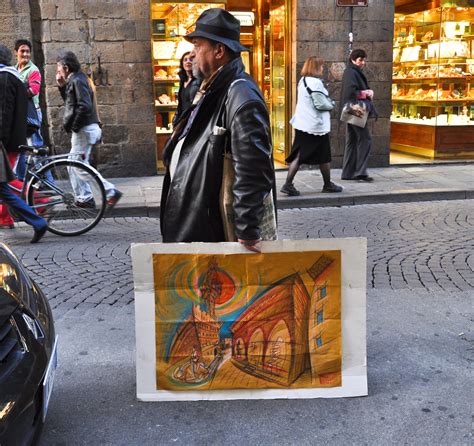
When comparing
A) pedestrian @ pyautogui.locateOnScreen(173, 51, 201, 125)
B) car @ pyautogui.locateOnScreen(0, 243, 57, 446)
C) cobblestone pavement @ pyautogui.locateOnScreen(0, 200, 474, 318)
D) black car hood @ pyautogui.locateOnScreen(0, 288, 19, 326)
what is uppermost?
pedestrian @ pyautogui.locateOnScreen(173, 51, 201, 125)

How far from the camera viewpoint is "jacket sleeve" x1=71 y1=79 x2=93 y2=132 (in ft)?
24.5

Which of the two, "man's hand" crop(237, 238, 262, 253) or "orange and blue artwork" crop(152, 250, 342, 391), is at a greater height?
"man's hand" crop(237, 238, 262, 253)

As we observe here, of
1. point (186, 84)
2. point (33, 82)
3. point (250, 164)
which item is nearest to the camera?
point (250, 164)

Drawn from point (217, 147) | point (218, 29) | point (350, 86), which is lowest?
point (217, 147)

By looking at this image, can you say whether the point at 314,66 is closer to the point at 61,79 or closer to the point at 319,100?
the point at 319,100

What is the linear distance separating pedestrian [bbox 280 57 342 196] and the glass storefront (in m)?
1.96

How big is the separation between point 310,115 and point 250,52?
2.20 meters

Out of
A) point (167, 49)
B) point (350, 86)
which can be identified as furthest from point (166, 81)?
point (350, 86)

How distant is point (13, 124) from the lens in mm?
6695

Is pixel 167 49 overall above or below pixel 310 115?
above

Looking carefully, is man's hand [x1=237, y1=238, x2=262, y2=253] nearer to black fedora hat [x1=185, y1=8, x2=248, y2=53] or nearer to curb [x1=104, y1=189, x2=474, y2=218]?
black fedora hat [x1=185, y1=8, x2=248, y2=53]

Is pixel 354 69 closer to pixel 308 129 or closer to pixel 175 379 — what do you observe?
pixel 308 129

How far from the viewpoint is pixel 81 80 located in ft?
24.5

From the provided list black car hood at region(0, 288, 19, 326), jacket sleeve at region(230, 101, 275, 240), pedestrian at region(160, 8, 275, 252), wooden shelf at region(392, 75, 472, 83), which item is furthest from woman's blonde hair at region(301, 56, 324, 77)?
black car hood at region(0, 288, 19, 326)
